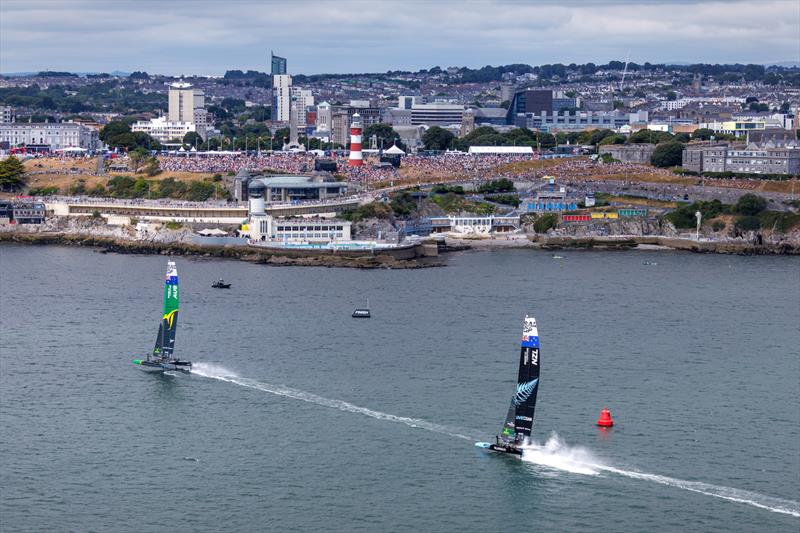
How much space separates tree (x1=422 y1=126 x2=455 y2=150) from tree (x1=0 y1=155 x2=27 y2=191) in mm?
29427

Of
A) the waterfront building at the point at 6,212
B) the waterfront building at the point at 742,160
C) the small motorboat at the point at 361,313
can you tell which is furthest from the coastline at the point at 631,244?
the waterfront building at the point at 6,212

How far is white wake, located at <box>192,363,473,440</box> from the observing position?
77.6ft

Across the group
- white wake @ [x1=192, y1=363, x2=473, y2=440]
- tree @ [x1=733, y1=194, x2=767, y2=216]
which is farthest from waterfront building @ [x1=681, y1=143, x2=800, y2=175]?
white wake @ [x1=192, y1=363, x2=473, y2=440]

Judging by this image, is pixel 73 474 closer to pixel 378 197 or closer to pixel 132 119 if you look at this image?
pixel 378 197

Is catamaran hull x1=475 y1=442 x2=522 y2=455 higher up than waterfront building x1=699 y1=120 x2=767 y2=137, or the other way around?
waterfront building x1=699 y1=120 x2=767 y2=137

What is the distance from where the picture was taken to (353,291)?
39.8 m

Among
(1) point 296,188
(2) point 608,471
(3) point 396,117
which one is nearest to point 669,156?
(1) point 296,188

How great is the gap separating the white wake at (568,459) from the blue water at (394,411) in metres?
0.05

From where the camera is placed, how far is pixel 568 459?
2205 centimetres

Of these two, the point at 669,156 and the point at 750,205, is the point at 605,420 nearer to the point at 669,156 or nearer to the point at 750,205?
the point at 750,205

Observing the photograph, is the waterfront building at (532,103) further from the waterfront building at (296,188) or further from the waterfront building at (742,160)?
the waterfront building at (296,188)

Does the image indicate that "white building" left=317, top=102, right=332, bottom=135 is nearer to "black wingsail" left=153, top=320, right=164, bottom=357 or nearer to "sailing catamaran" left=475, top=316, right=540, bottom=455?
"black wingsail" left=153, top=320, right=164, bottom=357

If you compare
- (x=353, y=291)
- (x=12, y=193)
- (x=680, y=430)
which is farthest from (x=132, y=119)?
(x=680, y=430)

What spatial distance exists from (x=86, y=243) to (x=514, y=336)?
25827 mm
